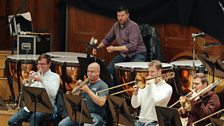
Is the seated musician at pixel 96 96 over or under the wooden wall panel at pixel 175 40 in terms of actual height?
under

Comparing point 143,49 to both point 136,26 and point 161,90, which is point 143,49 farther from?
point 161,90

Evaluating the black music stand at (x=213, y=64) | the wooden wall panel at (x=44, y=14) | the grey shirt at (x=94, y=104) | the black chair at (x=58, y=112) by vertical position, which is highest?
the wooden wall panel at (x=44, y=14)

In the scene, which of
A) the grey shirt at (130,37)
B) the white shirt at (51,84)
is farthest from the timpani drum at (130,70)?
the white shirt at (51,84)

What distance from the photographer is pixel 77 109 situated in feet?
25.1

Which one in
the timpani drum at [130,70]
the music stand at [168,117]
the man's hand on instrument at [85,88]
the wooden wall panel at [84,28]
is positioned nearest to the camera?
the music stand at [168,117]

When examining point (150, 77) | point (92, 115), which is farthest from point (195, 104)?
point (92, 115)

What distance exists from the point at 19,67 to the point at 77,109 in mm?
2588

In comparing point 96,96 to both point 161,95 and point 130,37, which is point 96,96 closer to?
point 161,95

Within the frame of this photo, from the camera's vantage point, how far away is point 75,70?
9.45m

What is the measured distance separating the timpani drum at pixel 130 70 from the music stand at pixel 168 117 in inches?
85.4

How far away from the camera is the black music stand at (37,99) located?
791 centimetres

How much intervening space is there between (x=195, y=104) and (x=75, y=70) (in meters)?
2.83

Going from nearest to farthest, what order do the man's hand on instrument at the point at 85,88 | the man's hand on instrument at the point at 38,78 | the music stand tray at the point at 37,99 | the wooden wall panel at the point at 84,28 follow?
the man's hand on instrument at the point at 85,88 < the music stand tray at the point at 37,99 < the man's hand on instrument at the point at 38,78 < the wooden wall panel at the point at 84,28

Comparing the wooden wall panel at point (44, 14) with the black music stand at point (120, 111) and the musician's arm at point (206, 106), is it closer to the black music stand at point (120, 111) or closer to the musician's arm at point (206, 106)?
the black music stand at point (120, 111)
